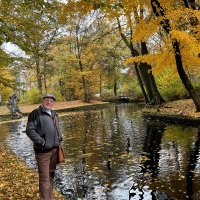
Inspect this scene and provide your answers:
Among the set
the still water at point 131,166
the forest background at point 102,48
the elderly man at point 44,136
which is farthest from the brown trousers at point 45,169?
the forest background at point 102,48

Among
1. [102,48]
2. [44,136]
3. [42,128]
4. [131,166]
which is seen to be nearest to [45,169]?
[44,136]

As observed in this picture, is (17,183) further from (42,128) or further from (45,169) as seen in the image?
(42,128)

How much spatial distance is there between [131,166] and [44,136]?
4752 millimetres

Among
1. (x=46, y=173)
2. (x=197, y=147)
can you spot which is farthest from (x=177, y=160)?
(x=46, y=173)

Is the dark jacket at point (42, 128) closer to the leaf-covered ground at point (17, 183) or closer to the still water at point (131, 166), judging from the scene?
the leaf-covered ground at point (17, 183)

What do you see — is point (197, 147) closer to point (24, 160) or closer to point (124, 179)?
point (124, 179)

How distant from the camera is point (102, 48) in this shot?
48.2m

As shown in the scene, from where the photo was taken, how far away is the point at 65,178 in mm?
9523

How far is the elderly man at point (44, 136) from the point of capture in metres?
6.12

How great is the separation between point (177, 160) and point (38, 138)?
19.3ft

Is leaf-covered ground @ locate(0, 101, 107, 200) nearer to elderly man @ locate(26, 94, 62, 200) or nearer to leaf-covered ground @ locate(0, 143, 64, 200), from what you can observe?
leaf-covered ground @ locate(0, 143, 64, 200)

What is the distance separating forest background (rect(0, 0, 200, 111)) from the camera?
12327 millimetres

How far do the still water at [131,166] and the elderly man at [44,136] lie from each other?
158 cm

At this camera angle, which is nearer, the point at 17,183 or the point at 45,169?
the point at 45,169
